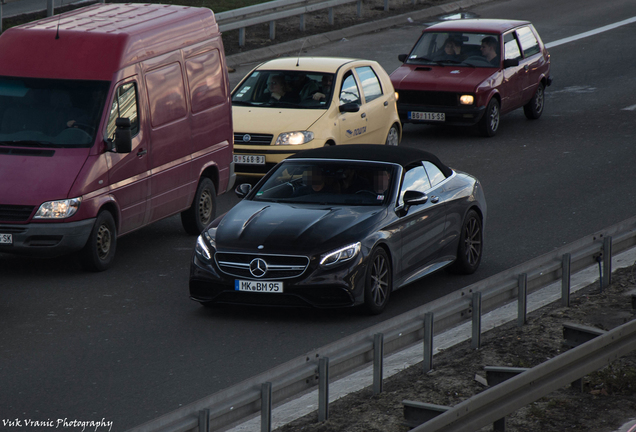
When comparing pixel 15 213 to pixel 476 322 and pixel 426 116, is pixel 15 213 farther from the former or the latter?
pixel 426 116

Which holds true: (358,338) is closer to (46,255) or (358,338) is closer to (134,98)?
(46,255)

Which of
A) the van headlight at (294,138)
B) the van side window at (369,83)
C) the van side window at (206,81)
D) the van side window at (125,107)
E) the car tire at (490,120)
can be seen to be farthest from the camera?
the car tire at (490,120)

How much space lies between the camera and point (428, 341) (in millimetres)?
8094

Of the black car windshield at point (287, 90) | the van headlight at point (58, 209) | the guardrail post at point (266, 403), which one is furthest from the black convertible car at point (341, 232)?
the black car windshield at point (287, 90)

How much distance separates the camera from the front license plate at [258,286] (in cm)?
980

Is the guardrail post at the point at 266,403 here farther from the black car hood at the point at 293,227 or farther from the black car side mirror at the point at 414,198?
the black car side mirror at the point at 414,198

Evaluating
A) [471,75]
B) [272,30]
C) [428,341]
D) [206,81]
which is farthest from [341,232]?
[272,30]

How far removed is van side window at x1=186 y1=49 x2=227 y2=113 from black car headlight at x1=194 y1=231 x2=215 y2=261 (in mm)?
3284

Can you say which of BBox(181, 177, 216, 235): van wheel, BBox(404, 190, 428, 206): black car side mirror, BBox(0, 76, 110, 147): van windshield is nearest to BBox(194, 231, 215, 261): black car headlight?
BBox(404, 190, 428, 206): black car side mirror

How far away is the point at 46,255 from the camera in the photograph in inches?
443

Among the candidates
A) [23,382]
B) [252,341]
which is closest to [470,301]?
[252,341]

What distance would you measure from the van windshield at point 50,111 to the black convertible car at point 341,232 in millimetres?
1833

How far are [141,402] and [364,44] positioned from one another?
2094cm

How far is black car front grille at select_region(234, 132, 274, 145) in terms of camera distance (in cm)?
1580
